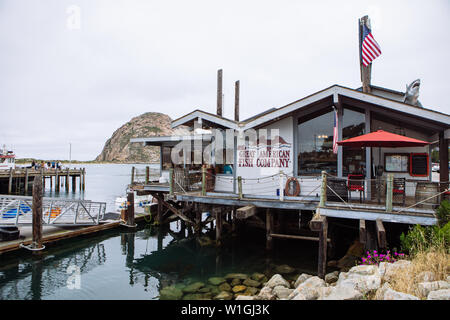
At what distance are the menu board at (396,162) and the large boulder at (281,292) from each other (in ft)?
22.0

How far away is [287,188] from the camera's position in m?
11.2

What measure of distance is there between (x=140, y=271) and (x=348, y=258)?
333 inches

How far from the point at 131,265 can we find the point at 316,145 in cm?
991

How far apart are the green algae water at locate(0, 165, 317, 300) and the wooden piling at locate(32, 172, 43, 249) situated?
0.63 meters

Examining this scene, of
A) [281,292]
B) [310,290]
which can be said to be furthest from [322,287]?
[281,292]

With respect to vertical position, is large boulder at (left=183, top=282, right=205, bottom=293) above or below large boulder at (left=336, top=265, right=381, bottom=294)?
below

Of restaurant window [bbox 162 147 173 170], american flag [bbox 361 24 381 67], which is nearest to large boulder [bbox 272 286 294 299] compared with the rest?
american flag [bbox 361 24 381 67]

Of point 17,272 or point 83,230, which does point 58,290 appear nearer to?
point 17,272

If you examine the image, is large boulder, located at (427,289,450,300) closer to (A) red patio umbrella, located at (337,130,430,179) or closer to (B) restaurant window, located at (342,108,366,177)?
(A) red patio umbrella, located at (337,130,430,179)

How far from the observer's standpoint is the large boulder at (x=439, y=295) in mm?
4312

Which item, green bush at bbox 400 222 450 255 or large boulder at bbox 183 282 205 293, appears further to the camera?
large boulder at bbox 183 282 205 293

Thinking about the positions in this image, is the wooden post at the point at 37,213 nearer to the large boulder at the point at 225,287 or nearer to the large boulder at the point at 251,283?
the large boulder at the point at 225,287

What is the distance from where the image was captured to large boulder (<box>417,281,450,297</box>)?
467 cm
